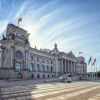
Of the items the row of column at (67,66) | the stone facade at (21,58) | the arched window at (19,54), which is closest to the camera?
the stone facade at (21,58)

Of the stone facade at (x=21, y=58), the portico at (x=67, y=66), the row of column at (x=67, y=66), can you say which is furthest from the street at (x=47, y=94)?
the row of column at (x=67, y=66)

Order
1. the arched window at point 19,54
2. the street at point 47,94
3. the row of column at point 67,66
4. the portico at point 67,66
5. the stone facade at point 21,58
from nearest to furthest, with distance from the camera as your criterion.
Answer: the street at point 47,94 < the stone facade at point 21,58 < the arched window at point 19,54 < the portico at point 67,66 < the row of column at point 67,66

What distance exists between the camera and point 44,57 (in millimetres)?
95375

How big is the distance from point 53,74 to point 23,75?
32.4 m

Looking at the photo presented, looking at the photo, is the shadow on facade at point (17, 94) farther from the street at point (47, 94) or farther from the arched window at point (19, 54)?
the arched window at point (19, 54)

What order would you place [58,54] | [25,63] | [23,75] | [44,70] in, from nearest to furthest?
[23,75]
[25,63]
[44,70]
[58,54]

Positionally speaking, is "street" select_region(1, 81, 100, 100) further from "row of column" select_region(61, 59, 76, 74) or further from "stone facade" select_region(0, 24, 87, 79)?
"row of column" select_region(61, 59, 76, 74)

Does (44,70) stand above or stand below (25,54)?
below

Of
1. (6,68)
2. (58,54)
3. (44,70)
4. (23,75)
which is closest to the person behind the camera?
(6,68)

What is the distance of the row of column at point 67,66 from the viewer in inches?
4516

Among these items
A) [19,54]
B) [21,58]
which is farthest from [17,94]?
[21,58]

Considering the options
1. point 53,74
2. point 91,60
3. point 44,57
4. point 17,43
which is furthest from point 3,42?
point 91,60

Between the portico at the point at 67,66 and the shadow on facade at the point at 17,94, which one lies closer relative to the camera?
the shadow on facade at the point at 17,94

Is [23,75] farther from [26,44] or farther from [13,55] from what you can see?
[26,44]
